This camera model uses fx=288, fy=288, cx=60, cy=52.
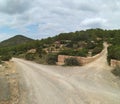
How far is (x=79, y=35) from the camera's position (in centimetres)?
8488

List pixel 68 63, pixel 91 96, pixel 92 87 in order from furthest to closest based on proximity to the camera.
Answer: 1. pixel 68 63
2. pixel 92 87
3. pixel 91 96

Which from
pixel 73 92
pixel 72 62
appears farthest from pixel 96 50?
pixel 73 92

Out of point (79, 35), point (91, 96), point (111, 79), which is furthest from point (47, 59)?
point (79, 35)

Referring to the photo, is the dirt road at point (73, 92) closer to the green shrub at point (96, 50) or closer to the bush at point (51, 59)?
the bush at point (51, 59)

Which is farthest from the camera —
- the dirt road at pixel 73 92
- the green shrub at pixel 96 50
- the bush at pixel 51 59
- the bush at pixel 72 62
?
the green shrub at pixel 96 50

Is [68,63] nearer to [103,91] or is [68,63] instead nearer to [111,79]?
[111,79]

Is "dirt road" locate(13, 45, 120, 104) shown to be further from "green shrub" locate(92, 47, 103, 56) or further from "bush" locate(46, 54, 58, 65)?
"green shrub" locate(92, 47, 103, 56)

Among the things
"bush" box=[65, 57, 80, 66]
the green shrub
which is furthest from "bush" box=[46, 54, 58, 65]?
the green shrub

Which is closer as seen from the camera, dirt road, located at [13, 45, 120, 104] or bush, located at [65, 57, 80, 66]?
dirt road, located at [13, 45, 120, 104]

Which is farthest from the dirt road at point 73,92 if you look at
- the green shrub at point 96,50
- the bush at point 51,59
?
the green shrub at point 96,50

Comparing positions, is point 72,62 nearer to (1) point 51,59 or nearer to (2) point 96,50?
(1) point 51,59

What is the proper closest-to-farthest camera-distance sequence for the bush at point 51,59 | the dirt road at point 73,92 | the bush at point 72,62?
the dirt road at point 73,92 → the bush at point 72,62 → the bush at point 51,59

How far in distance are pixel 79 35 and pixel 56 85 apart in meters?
63.4

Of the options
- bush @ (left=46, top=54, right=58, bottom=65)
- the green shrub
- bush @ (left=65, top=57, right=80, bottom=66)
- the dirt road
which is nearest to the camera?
the dirt road
